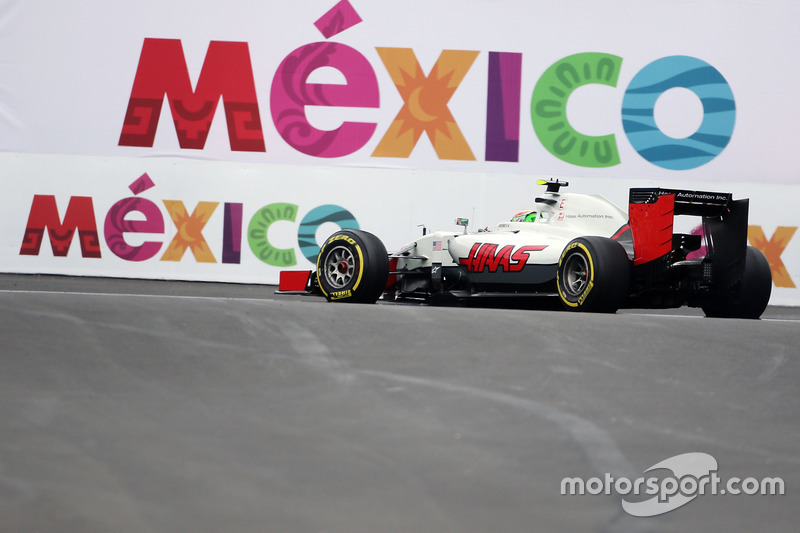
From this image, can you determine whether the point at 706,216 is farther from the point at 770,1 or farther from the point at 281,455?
the point at 770,1

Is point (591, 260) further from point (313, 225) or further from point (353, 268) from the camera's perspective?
point (313, 225)

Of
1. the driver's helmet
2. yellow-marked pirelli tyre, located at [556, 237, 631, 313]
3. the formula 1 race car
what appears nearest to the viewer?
yellow-marked pirelli tyre, located at [556, 237, 631, 313]

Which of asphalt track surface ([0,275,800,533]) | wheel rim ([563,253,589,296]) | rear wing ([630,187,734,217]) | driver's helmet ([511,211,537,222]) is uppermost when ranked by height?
rear wing ([630,187,734,217])

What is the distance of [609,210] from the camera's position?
7723 millimetres

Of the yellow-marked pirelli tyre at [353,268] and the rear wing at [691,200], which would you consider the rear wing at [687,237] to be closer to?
the rear wing at [691,200]

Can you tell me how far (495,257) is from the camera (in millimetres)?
7965

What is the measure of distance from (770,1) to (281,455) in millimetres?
10821

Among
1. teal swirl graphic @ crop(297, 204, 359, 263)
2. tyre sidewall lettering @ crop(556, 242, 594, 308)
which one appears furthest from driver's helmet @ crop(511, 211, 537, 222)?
teal swirl graphic @ crop(297, 204, 359, 263)

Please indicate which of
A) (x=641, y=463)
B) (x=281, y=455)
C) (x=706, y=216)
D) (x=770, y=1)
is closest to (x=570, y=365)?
(x=641, y=463)

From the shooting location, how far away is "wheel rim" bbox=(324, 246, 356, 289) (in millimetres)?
8125

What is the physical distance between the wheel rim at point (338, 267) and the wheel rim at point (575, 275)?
1975mm

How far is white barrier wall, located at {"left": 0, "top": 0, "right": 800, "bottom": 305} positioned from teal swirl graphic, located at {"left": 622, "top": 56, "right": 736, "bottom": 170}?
18 mm

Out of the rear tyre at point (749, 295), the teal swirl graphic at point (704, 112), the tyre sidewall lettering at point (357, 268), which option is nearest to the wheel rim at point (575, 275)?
the rear tyre at point (749, 295)

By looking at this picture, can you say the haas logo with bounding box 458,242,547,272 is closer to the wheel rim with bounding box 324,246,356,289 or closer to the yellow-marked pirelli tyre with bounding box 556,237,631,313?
the yellow-marked pirelli tyre with bounding box 556,237,631,313
